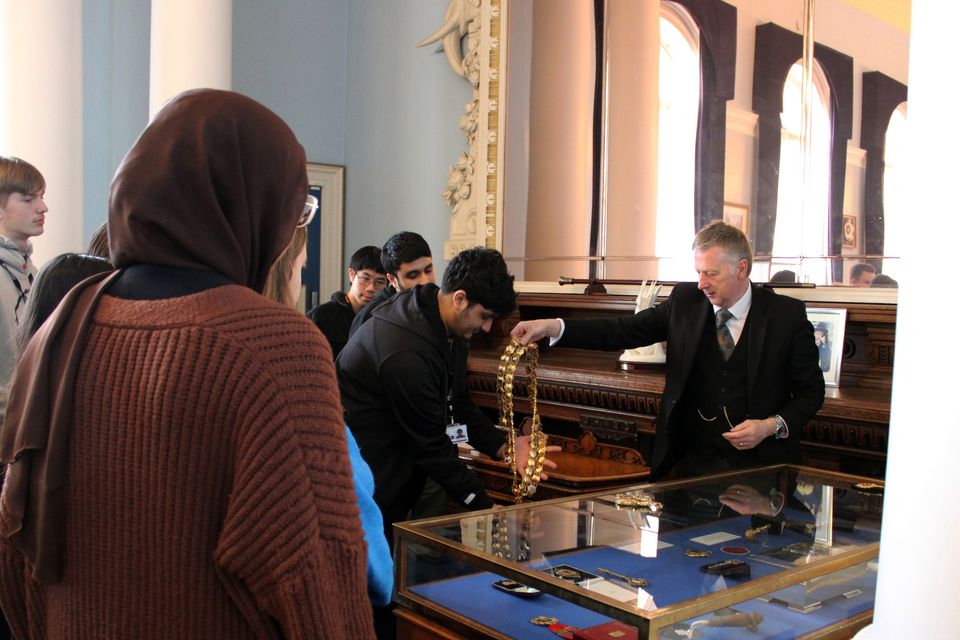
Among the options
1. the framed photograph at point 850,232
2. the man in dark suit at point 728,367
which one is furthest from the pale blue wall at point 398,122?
the man in dark suit at point 728,367

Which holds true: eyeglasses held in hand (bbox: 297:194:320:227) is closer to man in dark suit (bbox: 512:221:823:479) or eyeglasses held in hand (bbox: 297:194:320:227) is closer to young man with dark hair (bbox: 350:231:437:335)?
man in dark suit (bbox: 512:221:823:479)

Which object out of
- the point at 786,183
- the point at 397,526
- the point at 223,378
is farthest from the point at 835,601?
the point at 786,183

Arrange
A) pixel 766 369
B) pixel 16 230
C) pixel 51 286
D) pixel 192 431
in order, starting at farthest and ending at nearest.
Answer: pixel 766 369 → pixel 16 230 → pixel 51 286 → pixel 192 431

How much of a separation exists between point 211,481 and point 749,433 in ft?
8.26

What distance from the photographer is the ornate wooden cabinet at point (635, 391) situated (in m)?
4.00

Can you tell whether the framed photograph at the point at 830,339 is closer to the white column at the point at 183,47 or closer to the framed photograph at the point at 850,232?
the framed photograph at the point at 850,232

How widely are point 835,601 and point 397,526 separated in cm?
102

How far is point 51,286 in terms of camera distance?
2.32 m

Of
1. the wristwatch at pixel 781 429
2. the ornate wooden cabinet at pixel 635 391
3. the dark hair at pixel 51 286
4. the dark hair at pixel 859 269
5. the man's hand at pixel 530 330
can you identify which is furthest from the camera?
the dark hair at pixel 859 269

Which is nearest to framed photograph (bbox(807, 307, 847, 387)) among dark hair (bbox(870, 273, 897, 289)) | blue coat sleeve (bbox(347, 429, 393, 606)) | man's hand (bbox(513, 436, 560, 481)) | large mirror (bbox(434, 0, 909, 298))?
dark hair (bbox(870, 273, 897, 289))

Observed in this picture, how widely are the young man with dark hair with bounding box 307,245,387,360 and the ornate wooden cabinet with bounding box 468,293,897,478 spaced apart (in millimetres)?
808

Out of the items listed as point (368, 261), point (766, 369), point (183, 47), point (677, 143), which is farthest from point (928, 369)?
point (183, 47)

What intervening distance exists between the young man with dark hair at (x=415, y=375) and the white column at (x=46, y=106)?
12.0 feet

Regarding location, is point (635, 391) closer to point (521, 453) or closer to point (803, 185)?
point (521, 453)
